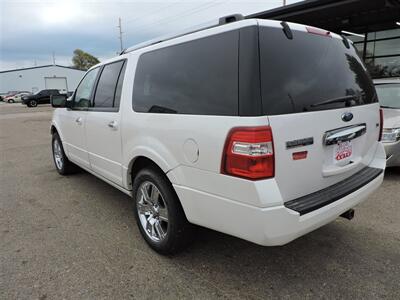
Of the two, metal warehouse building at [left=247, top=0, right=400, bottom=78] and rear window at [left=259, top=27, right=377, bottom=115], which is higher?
metal warehouse building at [left=247, top=0, right=400, bottom=78]

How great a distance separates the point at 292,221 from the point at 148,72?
187 cm

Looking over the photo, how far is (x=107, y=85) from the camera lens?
359 cm

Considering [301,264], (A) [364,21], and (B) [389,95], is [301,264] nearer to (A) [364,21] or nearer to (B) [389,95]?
(B) [389,95]

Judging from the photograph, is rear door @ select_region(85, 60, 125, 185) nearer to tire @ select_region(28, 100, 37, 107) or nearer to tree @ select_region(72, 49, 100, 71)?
tire @ select_region(28, 100, 37, 107)

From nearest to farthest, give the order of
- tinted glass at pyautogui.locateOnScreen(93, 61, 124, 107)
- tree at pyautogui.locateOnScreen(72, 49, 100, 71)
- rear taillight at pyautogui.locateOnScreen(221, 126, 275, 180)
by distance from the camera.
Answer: rear taillight at pyautogui.locateOnScreen(221, 126, 275, 180) → tinted glass at pyautogui.locateOnScreen(93, 61, 124, 107) → tree at pyautogui.locateOnScreen(72, 49, 100, 71)

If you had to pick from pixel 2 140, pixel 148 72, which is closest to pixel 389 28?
pixel 148 72

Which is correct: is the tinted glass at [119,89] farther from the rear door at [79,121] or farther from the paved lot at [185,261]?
the paved lot at [185,261]

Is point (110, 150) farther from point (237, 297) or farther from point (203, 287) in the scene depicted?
point (237, 297)

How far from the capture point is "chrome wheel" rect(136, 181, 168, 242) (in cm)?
279

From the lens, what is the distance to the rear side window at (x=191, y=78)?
80.7 inches

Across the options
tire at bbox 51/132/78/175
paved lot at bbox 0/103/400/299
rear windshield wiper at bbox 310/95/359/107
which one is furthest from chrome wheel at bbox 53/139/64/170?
rear windshield wiper at bbox 310/95/359/107

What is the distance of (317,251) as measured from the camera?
9.29 ft

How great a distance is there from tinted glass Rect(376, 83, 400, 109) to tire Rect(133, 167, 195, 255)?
4712mm

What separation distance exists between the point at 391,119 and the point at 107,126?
14.2 ft
